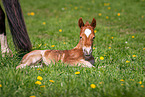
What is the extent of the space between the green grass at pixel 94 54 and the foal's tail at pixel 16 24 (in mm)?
324

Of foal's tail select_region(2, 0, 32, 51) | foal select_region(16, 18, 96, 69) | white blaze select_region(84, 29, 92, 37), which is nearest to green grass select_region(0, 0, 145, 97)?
foal select_region(16, 18, 96, 69)

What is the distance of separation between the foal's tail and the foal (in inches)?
37.0

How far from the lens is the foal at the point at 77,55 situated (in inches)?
156

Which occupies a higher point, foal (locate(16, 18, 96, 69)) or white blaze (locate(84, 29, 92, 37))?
white blaze (locate(84, 29, 92, 37))

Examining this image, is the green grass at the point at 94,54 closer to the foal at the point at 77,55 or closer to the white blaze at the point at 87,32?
the foal at the point at 77,55

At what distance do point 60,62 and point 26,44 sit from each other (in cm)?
148

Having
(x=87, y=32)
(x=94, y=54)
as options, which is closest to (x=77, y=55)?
(x=87, y=32)

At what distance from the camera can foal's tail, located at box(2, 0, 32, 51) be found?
490 cm

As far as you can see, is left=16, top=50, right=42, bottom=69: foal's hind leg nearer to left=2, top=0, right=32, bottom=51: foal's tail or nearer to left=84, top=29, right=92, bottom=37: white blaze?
left=2, top=0, right=32, bottom=51: foal's tail

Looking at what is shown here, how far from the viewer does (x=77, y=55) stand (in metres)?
4.28

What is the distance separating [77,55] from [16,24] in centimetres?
198

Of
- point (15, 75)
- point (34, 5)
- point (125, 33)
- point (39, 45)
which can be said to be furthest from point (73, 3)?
point (15, 75)

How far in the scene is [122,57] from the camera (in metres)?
5.34

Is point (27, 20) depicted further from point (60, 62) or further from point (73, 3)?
point (60, 62)
